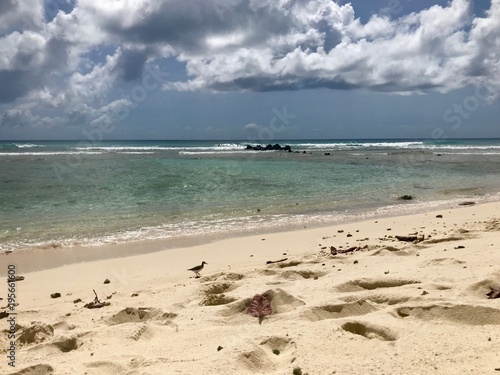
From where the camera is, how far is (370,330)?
4000 mm

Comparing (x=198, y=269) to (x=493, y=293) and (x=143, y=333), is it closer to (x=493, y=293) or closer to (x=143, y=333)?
(x=143, y=333)

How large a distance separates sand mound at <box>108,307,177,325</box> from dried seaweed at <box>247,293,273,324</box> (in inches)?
34.0

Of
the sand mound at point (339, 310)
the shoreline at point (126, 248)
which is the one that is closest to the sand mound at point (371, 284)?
the sand mound at point (339, 310)

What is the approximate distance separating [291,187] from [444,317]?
50.8 feet

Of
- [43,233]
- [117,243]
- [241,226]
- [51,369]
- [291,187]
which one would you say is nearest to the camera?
[51,369]

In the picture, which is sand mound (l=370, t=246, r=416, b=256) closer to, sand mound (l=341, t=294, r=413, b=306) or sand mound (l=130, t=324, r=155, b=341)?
sand mound (l=341, t=294, r=413, b=306)

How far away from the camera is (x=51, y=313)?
5.43 meters

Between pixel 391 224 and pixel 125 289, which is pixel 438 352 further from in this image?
pixel 391 224

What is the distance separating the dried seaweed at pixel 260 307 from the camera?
4672mm

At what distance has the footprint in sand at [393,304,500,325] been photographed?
12.9 feet

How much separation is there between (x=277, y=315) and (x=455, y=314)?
1.68m

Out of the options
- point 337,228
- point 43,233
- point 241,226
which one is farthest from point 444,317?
point 43,233

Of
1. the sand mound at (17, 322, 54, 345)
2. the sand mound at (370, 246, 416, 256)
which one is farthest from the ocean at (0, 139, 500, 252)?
the sand mound at (17, 322, 54, 345)

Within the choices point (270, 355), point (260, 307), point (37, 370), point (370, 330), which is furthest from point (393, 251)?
point (37, 370)
